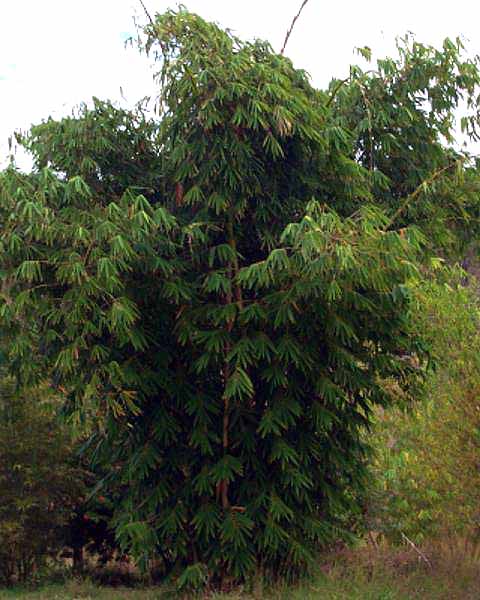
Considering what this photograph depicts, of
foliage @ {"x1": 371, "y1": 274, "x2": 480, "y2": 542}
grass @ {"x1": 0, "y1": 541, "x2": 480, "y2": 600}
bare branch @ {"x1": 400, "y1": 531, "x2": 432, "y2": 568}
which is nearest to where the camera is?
foliage @ {"x1": 371, "y1": 274, "x2": 480, "y2": 542}

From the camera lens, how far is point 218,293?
8469mm

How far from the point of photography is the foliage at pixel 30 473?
35.5ft

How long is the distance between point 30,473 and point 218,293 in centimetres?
401

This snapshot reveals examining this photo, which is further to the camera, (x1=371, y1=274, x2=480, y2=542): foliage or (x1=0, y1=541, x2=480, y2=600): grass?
(x1=0, y1=541, x2=480, y2=600): grass

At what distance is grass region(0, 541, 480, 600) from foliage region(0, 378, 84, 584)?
760 millimetres

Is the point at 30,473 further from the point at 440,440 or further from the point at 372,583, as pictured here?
the point at 440,440

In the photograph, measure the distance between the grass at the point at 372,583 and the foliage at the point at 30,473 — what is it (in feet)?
2.49

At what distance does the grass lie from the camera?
866 centimetres

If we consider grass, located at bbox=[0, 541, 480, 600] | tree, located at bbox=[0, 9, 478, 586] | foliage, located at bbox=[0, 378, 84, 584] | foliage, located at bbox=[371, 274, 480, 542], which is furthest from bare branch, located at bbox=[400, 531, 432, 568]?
foliage, located at bbox=[0, 378, 84, 584]

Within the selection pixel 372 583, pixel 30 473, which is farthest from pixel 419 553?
pixel 30 473

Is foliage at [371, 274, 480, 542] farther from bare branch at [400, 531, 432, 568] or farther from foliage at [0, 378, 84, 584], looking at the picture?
foliage at [0, 378, 84, 584]

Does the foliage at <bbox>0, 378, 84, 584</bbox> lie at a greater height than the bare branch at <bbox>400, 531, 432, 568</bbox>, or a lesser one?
greater

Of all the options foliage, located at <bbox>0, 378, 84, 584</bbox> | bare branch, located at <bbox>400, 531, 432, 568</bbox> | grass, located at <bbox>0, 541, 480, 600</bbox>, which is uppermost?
foliage, located at <bbox>0, 378, 84, 584</bbox>

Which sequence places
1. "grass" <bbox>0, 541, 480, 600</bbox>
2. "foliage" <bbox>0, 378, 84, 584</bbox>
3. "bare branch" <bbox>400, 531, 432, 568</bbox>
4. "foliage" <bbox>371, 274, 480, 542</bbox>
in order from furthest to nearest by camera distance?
"foliage" <bbox>0, 378, 84, 584</bbox> → "bare branch" <bbox>400, 531, 432, 568</bbox> → "grass" <bbox>0, 541, 480, 600</bbox> → "foliage" <bbox>371, 274, 480, 542</bbox>
